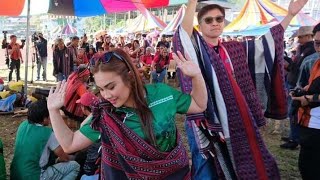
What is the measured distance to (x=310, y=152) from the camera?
104 inches

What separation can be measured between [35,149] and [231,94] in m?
1.51

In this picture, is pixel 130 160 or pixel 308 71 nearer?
pixel 130 160

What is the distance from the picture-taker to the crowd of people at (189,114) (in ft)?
5.34

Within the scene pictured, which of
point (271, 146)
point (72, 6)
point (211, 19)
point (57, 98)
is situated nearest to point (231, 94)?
point (211, 19)

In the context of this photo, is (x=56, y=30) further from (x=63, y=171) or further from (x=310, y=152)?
(x=310, y=152)

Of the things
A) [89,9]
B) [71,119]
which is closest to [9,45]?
[89,9]

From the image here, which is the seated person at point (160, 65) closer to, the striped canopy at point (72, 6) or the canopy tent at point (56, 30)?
the striped canopy at point (72, 6)

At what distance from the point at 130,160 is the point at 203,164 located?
81 cm

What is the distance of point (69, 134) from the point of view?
1.67 m

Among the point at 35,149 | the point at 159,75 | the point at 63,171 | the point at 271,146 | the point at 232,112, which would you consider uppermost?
the point at 232,112

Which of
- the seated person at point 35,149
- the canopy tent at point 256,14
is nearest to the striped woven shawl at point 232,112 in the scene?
the seated person at point 35,149

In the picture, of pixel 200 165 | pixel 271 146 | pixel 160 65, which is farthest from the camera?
pixel 160 65

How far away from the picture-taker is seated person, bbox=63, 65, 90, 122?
12.4 feet

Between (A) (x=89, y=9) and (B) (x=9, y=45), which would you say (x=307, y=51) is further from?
(B) (x=9, y=45)
